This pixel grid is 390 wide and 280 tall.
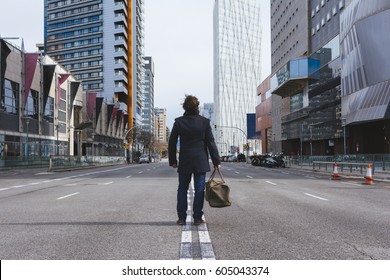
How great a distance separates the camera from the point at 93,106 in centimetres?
7112

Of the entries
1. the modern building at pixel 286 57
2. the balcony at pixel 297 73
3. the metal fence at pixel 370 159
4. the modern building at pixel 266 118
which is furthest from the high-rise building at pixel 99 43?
the metal fence at pixel 370 159

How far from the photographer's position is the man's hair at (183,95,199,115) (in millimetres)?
6203

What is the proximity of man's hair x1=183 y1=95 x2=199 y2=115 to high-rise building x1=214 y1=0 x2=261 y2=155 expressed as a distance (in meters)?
161

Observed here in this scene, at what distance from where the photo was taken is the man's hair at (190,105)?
6.20 meters

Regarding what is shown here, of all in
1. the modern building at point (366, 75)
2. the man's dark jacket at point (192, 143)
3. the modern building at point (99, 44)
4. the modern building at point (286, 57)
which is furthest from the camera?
the modern building at point (99, 44)

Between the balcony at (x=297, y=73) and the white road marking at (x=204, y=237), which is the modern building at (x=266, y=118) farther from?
the white road marking at (x=204, y=237)

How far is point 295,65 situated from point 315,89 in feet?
20.4

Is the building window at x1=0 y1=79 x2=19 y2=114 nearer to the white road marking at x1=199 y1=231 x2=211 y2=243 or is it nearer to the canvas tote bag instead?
the canvas tote bag

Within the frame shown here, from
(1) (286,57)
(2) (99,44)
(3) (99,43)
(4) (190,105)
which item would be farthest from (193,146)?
(3) (99,43)

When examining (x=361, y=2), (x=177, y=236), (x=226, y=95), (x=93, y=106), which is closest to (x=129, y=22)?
(x=93, y=106)

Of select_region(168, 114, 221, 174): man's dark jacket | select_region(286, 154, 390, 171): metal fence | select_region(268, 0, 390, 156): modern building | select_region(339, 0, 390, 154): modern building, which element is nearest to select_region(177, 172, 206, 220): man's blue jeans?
select_region(168, 114, 221, 174): man's dark jacket

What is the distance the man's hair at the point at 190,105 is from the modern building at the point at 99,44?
9384cm

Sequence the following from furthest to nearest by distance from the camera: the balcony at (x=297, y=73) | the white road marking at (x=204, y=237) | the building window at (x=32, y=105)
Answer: the balcony at (x=297, y=73)
the building window at (x=32, y=105)
the white road marking at (x=204, y=237)
